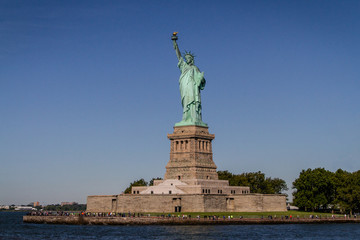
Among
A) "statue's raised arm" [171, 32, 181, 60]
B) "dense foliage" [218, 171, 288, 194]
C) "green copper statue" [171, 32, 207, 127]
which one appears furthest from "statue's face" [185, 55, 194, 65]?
"dense foliage" [218, 171, 288, 194]

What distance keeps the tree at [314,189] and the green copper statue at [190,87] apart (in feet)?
64.7

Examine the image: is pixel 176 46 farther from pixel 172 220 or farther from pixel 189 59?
pixel 172 220

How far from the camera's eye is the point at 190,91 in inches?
3844

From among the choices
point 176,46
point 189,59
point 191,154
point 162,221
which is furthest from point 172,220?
point 176,46

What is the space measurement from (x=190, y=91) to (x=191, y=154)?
37.1 feet

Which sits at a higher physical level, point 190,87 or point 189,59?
point 189,59

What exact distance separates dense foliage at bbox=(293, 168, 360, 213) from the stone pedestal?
1528cm

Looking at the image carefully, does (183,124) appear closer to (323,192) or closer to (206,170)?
(206,170)

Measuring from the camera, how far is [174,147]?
9631 centimetres

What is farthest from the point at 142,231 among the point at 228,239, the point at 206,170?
the point at 206,170

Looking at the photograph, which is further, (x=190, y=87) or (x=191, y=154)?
(x=190, y=87)

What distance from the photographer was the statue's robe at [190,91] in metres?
97.5

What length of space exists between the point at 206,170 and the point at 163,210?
43.8 ft

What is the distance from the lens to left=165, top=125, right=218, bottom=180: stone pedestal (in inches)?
3676
